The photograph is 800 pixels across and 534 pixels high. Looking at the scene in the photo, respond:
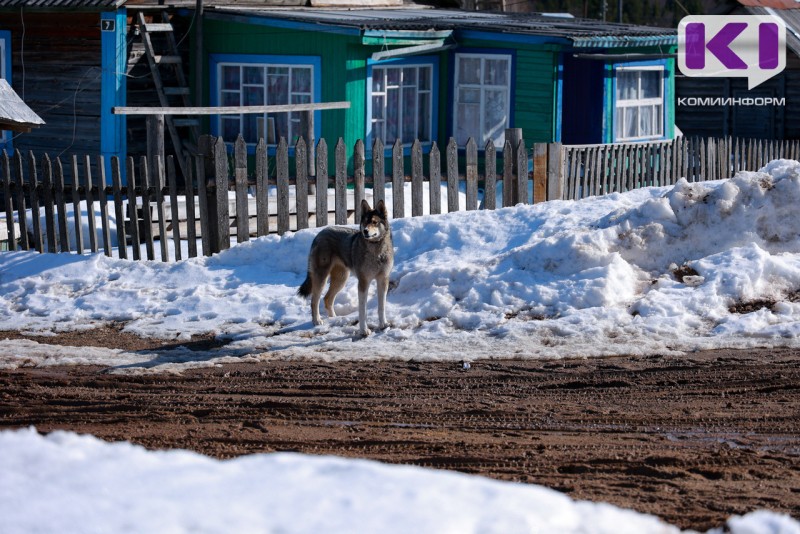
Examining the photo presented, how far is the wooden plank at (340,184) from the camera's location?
13.2 metres

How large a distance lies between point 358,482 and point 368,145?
50.5 feet

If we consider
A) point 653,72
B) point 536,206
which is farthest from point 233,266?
point 653,72

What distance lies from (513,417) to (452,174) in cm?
714

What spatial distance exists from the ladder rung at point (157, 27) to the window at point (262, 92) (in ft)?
3.71

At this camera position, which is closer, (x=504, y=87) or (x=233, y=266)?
(x=233, y=266)

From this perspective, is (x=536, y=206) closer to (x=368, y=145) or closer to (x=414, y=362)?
(x=414, y=362)

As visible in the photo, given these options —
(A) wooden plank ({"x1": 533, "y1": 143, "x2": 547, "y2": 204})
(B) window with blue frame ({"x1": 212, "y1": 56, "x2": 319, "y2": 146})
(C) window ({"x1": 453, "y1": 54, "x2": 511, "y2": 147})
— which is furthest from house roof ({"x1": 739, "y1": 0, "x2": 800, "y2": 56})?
(A) wooden plank ({"x1": 533, "y1": 143, "x2": 547, "y2": 204})

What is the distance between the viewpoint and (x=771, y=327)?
9664mm

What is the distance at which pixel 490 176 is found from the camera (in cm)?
1438

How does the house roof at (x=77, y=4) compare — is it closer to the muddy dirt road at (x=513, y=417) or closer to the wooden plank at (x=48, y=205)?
the wooden plank at (x=48, y=205)

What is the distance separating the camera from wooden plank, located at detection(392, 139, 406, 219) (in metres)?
13.7

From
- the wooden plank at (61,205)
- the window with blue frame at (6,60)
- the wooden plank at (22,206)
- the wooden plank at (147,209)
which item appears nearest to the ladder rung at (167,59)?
the window with blue frame at (6,60)
